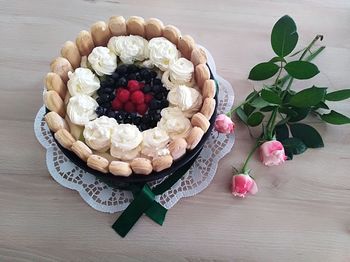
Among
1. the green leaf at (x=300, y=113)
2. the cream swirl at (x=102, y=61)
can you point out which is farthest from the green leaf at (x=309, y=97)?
the cream swirl at (x=102, y=61)

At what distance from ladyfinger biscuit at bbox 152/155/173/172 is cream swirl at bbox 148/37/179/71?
18 centimetres

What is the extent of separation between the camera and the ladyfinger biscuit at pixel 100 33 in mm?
785

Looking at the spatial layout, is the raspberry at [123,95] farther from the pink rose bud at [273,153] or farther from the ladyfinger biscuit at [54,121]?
the pink rose bud at [273,153]

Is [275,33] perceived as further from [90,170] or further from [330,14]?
[90,170]

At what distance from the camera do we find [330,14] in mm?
958

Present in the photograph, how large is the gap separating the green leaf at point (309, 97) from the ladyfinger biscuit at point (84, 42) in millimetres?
378

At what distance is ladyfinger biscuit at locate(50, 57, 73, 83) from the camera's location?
751 mm

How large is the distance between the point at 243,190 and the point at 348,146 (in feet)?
0.77

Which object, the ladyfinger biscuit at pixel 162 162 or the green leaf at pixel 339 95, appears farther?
the green leaf at pixel 339 95

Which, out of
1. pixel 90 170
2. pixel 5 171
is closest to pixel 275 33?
pixel 90 170

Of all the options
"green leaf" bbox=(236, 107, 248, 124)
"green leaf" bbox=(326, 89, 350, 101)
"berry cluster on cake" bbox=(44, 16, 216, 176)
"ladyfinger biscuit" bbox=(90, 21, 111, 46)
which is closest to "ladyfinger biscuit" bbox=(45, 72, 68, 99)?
"berry cluster on cake" bbox=(44, 16, 216, 176)

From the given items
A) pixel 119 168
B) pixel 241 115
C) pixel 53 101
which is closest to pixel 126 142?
pixel 119 168

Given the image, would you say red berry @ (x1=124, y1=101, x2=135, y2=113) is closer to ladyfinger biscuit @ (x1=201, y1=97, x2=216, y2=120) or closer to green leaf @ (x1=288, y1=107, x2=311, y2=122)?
ladyfinger biscuit @ (x1=201, y1=97, x2=216, y2=120)

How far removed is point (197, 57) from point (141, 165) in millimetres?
220
